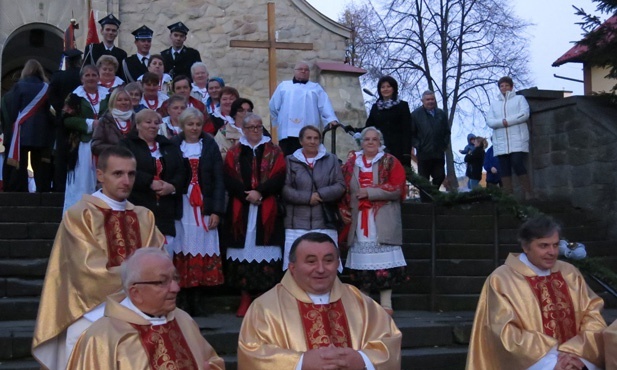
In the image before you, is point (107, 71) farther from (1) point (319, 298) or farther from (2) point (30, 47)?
(2) point (30, 47)

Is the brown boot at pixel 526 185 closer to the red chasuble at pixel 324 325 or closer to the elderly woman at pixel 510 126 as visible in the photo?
the elderly woman at pixel 510 126

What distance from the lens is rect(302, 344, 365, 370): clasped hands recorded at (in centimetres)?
595

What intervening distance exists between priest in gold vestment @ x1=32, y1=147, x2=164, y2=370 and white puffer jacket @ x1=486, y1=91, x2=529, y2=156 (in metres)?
7.35

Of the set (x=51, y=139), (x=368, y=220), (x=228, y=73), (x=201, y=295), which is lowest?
(x=201, y=295)

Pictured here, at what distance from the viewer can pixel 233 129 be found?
34.6ft

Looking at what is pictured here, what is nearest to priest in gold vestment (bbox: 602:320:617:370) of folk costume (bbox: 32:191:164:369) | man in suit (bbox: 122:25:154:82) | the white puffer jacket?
folk costume (bbox: 32:191:164:369)

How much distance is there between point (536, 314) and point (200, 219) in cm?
326

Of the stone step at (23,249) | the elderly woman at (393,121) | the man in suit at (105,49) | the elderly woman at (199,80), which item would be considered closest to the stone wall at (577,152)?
the elderly woman at (393,121)

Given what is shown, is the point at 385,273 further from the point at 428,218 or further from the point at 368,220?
the point at 428,218

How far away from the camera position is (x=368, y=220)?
31.3ft

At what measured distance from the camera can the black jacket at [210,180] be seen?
9102 mm

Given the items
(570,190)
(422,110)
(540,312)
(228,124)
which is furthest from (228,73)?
(540,312)

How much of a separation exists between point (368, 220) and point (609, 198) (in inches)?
195

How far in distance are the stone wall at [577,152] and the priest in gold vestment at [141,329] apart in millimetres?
8950
